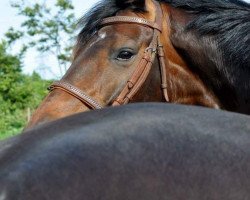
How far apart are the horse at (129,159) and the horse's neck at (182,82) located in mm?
2463

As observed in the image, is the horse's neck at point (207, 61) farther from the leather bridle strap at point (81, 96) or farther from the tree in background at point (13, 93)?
the tree in background at point (13, 93)

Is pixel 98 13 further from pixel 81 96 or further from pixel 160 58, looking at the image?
pixel 81 96

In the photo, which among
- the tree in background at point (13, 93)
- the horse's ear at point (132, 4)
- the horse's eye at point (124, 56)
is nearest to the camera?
the horse's eye at point (124, 56)

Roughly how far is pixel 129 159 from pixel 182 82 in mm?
2690

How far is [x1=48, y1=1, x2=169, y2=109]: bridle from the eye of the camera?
12.2 feet

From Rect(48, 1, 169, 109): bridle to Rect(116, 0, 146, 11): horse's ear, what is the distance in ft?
0.43

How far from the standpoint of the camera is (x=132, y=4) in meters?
4.19

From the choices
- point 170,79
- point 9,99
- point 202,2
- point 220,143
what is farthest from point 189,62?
point 9,99

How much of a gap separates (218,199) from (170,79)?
2637 millimetres

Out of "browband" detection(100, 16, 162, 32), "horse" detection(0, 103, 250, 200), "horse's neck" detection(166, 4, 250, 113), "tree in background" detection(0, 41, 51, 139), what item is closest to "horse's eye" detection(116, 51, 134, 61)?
"browband" detection(100, 16, 162, 32)

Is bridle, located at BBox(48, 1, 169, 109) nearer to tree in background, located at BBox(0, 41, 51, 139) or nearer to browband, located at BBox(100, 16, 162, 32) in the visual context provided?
browband, located at BBox(100, 16, 162, 32)

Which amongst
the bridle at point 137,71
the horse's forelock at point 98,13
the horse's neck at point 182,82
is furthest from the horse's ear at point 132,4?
the horse's neck at point 182,82

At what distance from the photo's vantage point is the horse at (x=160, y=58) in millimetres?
3762

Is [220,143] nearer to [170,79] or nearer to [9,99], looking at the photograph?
[170,79]
